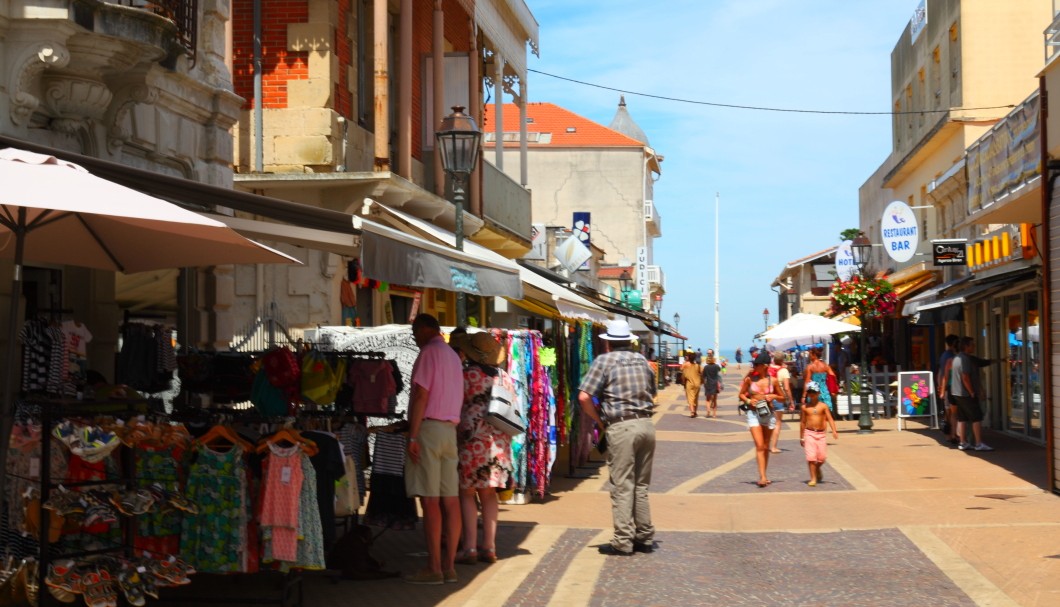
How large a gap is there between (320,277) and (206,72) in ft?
14.0

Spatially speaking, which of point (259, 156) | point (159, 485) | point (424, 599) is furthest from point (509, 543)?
point (259, 156)

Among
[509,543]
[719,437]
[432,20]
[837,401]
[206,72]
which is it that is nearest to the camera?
[509,543]

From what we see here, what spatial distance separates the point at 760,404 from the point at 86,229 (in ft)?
29.4

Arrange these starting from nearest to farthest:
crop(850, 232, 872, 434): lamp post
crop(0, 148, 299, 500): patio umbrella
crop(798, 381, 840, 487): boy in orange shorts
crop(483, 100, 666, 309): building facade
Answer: crop(0, 148, 299, 500): patio umbrella, crop(798, 381, 840, 487): boy in orange shorts, crop(850, 232, 872, 434): lamp post, crop(483, 100, 666, 309): building facade

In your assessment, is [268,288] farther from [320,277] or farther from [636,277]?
[636,277]

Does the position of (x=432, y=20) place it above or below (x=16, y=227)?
above

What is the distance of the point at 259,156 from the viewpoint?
659 inches

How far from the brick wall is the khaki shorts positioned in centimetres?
902

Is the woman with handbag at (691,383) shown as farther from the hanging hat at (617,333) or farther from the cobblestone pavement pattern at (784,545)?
the hanging hat at (617,333)

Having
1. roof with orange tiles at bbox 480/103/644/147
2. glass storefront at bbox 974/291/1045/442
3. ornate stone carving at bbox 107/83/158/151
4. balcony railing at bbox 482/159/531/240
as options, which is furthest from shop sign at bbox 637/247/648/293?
ornate stone carving at bbox 107/83/158/151

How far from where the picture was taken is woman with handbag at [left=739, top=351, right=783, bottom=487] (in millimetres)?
15195

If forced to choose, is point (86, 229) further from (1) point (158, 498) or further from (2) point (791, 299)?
(2) point (791, 299)

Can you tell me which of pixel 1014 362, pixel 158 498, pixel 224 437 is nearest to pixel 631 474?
pixel 224 437

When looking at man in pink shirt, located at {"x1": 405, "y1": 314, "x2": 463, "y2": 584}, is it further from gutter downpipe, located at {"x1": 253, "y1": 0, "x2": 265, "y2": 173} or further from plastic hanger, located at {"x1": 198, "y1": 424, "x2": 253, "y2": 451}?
gutter downpipe, located at {"x1": 253, "y1": 0, "x2": 265, "y2": 173}
